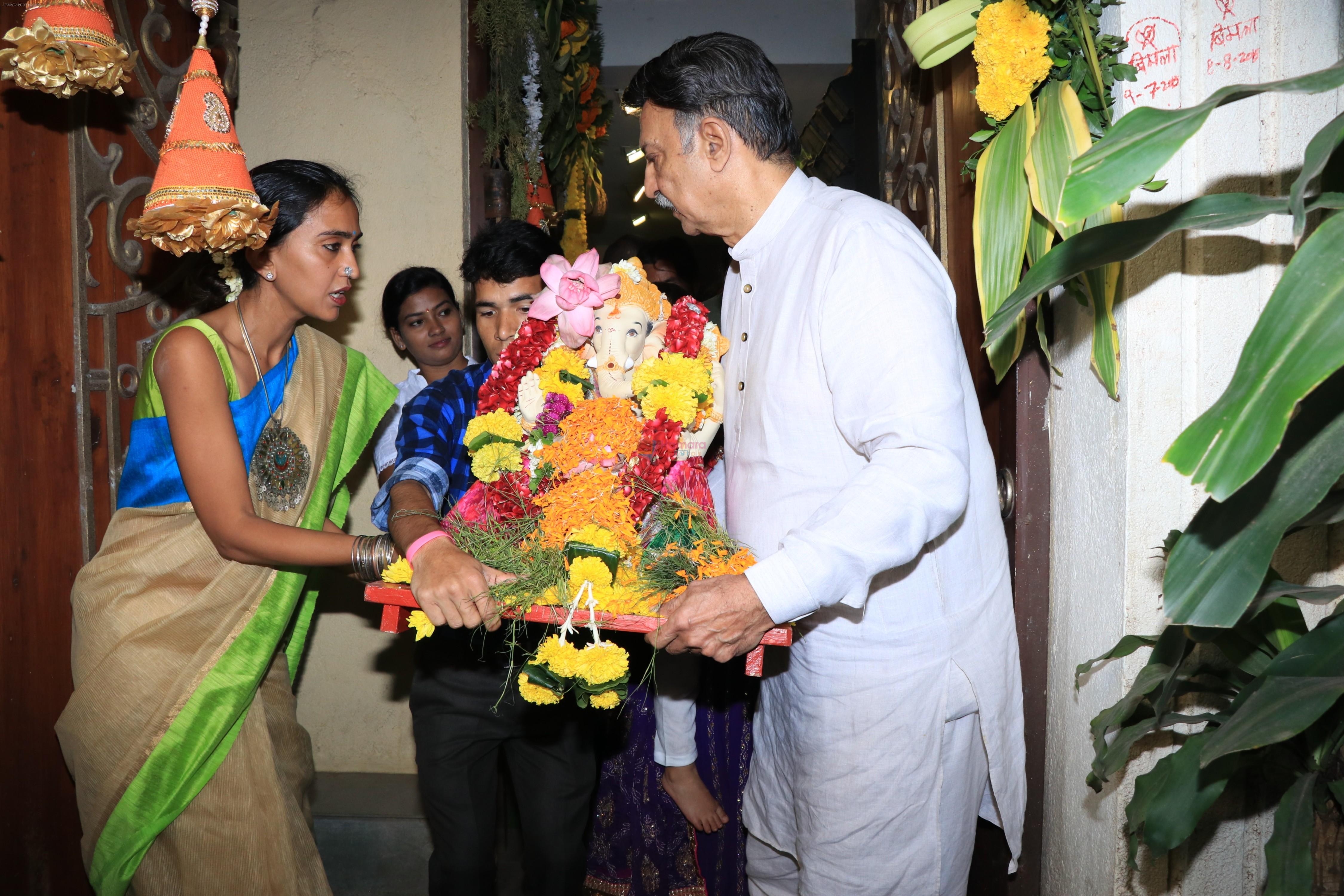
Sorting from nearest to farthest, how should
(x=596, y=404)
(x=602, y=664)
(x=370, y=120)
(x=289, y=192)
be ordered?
(x=602, y=664)
(x=596, y=404)
(x=289, y=192)
(x=370, y=120)

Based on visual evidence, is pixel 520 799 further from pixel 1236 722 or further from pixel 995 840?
pixel 1236 722

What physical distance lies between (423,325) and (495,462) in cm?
152

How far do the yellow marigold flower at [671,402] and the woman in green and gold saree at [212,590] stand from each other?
3.12 ft

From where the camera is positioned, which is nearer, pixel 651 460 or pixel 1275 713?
pixel 1275 713

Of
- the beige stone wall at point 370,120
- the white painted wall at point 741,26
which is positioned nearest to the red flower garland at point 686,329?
the beige stone wall at point 370,120

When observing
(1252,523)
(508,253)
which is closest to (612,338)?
(508,253)

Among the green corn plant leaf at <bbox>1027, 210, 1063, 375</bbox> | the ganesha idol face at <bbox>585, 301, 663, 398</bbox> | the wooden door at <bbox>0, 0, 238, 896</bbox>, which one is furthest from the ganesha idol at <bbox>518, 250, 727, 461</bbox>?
the wooden door at <bbox>0, 0, 238, 896</bbox>

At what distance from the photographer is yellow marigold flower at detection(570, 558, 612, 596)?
1.74m

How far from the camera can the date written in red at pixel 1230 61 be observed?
1.79 m

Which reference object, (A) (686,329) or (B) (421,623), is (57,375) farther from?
(A) (686,329)

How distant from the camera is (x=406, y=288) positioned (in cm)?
344

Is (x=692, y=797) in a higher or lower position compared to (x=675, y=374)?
lower

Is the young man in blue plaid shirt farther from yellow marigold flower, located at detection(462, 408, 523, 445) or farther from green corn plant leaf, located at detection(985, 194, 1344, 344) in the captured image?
green corn plant leaf, located at detection(985, 194, 1344, 344)

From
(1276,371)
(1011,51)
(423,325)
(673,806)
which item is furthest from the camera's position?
(423,325)
